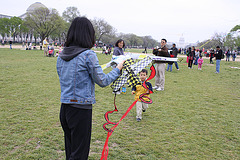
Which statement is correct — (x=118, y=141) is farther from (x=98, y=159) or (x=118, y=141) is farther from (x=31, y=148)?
(x=31, y=148)

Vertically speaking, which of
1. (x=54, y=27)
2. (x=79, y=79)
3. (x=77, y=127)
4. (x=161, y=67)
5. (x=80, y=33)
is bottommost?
(x=77, y=127)

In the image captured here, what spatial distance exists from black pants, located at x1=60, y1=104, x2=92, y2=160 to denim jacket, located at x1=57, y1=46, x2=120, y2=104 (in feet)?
0.43

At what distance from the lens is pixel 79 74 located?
6.86 feet

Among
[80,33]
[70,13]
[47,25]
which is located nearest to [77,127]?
[80,33]

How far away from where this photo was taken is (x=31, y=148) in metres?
3.54

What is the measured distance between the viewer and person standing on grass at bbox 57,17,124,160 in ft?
6.85

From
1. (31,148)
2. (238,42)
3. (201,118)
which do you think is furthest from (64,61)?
(238,42)

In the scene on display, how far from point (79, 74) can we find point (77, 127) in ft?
2.07

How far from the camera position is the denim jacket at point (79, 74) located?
2076 millimetres

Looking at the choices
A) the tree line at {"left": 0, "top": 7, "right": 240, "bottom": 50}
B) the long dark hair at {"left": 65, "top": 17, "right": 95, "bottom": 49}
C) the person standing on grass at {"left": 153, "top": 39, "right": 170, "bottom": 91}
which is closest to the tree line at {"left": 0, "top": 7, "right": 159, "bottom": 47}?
the tree line at {"left": 0, "top": 7, "right": 240, "bottom": 50}

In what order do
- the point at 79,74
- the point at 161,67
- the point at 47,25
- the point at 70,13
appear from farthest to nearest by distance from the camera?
1. the point at 70,13
2. the point at 47,25
3. the point at 161,67
4. the point at 79,74

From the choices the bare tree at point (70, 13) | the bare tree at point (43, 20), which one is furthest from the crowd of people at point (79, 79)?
the bare tree at point (70, 13)

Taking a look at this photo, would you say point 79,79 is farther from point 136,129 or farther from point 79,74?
point 136,129

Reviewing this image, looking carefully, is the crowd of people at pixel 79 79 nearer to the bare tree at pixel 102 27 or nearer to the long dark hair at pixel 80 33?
the long dark hair at pixel 80 33
